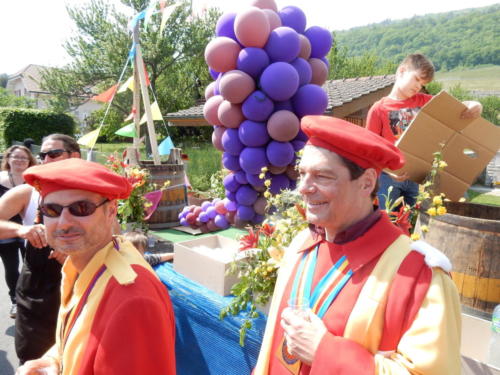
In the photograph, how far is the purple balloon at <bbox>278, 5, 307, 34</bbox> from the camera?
15.1 feet

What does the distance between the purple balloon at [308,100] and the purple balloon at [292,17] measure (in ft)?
2.98

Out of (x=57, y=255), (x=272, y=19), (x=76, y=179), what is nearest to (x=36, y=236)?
(x=57, y=255)

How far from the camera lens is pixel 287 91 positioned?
4.09 m

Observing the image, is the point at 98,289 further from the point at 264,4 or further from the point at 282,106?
the point at 264,4

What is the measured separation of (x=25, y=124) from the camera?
1977cm

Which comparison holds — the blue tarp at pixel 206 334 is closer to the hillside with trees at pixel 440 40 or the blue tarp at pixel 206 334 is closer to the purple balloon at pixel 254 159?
the purple balloon at pixel 254 159

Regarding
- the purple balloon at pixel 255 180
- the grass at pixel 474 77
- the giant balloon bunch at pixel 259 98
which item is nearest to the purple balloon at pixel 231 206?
the giant balloon bunch at pixel 259 98

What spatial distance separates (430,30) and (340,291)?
399 ft

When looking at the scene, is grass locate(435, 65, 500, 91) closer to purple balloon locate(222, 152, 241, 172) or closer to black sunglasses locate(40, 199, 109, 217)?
purple balloon locate(222, 152, 241, 172)

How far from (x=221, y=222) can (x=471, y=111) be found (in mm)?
3009

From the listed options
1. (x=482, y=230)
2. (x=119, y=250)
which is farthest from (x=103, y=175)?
(x=482, y=230)

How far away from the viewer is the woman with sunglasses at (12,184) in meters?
3.84

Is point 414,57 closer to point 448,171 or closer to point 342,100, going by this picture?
point 448,171

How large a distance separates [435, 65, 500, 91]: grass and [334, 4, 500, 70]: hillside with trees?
7.50 ft
